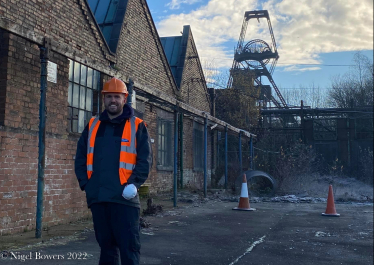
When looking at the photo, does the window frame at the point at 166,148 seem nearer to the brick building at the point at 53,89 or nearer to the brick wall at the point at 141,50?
the brick wall at the point at 141,50

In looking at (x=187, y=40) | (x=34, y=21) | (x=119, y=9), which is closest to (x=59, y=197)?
(x=34, y=21)

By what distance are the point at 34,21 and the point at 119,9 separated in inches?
189

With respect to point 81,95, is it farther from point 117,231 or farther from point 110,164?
point 117,231

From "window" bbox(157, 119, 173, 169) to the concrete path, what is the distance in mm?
4743

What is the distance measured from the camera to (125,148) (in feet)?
10.9

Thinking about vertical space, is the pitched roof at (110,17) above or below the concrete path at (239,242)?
above

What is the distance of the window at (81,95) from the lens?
7847 millimetres

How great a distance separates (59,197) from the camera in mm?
7051

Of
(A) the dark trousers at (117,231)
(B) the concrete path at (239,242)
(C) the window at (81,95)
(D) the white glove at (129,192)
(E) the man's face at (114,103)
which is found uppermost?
(C) the window at (81,95)

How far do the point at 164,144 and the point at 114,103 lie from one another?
Answer: 1102cm

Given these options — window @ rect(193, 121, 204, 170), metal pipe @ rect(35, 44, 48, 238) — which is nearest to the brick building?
metal pipe @ rect(35, 44, 48, 238)

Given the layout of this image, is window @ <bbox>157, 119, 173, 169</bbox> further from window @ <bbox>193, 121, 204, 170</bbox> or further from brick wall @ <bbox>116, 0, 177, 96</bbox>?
window @ <bbox>193, 121, 204, 170</bbox>

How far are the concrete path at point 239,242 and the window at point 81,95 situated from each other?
243cm

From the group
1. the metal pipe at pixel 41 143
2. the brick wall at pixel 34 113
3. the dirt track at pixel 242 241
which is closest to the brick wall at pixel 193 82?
the brick wall at pixel 34 113
